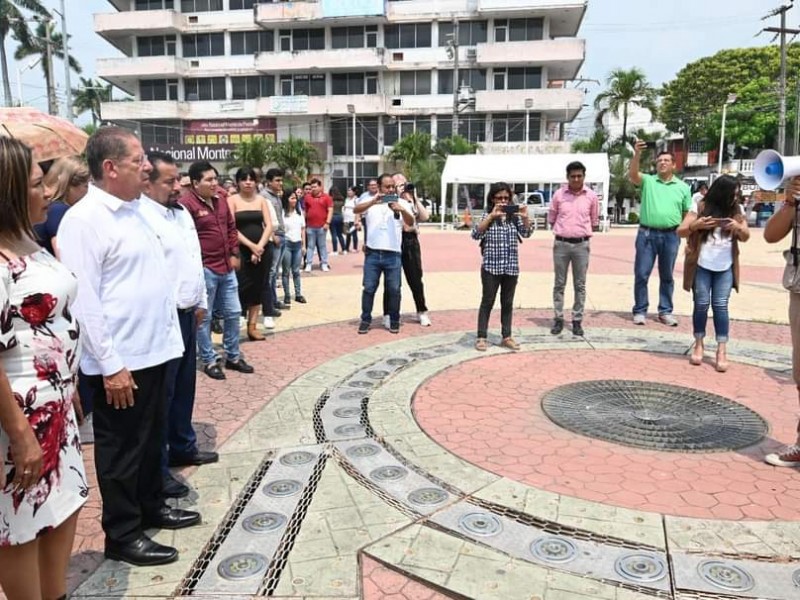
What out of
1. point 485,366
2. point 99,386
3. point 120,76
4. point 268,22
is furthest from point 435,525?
point 120,76

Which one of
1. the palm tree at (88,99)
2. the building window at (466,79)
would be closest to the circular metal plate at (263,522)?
the building window at (466,79)

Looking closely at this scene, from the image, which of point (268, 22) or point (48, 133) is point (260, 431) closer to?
point (48, 133)

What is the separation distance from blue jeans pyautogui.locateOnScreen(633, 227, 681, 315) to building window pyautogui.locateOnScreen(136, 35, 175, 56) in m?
41.1

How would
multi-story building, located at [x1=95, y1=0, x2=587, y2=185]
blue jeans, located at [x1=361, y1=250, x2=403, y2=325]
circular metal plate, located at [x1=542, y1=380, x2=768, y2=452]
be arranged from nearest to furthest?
1. circular metal plate, located at [x1=542, y1=380, x2=768, y2=452]
2. blue jeans, located at [x1=361, y1=250, x2=403, y2=325]
3. multi-story building, located at [x1=95, y1=0, x2=587, y2=185]

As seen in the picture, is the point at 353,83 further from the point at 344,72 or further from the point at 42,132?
the point at 42,132

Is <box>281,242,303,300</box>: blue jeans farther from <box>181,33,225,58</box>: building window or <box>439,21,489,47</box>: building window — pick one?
<box>181,33,225,58</box>: building window

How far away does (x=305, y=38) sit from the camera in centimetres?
3975

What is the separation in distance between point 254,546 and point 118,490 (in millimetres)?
642

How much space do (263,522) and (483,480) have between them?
3.92 feet

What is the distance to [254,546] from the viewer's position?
9.21 feet

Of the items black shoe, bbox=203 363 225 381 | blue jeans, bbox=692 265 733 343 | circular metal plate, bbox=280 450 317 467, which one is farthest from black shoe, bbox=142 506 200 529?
blue jeans, bbox=692 265 733 343

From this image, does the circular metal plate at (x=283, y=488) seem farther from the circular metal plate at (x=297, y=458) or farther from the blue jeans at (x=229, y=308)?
the blue jeans at (x=229, y=308)

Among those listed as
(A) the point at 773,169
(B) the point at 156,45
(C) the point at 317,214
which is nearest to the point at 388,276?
(A) the point at 773,169

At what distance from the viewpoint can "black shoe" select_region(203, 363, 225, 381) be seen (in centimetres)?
539
